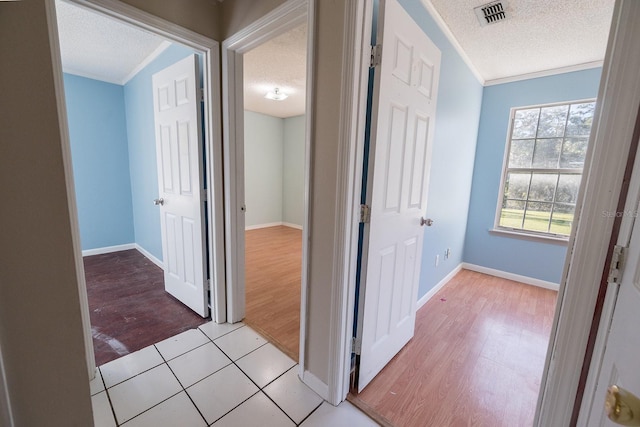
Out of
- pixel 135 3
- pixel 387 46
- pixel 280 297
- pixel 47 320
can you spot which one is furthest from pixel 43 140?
pixel 280 297

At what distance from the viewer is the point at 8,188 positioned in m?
0.49

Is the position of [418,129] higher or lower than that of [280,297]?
higher

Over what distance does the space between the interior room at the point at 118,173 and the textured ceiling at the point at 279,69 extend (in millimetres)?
774

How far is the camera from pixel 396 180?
1.43m

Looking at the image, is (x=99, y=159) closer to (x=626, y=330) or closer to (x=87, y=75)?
(x=87, y=75)

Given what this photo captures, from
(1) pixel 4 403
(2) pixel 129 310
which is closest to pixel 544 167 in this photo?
(1) pixel 4 403

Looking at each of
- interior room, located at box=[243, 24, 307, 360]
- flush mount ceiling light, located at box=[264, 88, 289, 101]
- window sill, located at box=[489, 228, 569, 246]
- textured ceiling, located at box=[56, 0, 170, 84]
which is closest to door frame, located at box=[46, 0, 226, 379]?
interior room, located at box=[243, 24, 307, 360]

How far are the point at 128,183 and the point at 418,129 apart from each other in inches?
157

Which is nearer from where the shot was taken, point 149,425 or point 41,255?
point 41,255

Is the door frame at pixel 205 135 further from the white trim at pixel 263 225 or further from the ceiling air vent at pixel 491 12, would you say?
the white trim at pixel 263 225

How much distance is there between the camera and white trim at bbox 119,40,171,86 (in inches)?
98.5

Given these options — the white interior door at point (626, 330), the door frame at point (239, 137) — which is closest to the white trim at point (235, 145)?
the door frame at point (239, 137)

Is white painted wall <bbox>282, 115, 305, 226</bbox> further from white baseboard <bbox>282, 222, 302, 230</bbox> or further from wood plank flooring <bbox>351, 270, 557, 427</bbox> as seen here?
wood plank flooring <bbox>351, 270, 557, 427</bbox>

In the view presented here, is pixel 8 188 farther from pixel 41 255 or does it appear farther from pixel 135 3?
pixel 135 3
